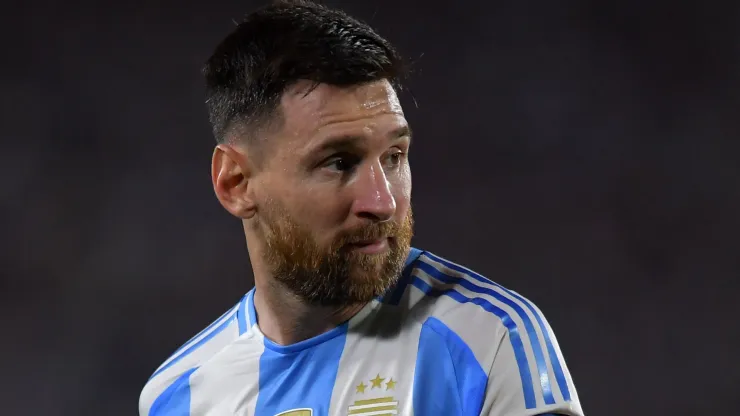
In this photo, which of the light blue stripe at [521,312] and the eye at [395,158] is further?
the eye at [395,158]

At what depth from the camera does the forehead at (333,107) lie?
1.54m

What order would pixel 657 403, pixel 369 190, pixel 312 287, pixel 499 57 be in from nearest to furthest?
pixel 369 190, pixel 312 287, pixel 657 403, pixel 499 57

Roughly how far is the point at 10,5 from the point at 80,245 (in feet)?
3.05

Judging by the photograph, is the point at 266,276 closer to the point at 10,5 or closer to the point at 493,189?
the point at 493,189

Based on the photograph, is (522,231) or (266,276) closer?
(266,276)

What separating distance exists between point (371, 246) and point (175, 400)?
1.97 ft

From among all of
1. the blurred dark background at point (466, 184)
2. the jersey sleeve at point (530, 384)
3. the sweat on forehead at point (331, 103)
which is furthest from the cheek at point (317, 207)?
the blurred dark background at point (466, 184)

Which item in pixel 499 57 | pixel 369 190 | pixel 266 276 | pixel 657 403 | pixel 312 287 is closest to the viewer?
pixel 369 190

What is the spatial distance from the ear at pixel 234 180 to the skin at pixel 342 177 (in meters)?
0.03

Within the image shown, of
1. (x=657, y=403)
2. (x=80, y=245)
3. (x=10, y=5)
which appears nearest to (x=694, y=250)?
(x=657, y=403)

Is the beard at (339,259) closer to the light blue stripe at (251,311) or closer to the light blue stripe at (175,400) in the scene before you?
the light blue stripe at (251,311)

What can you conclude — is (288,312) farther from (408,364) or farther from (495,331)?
(495,331)

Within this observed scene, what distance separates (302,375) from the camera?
5.57ft

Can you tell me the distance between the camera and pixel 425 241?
3236mm
